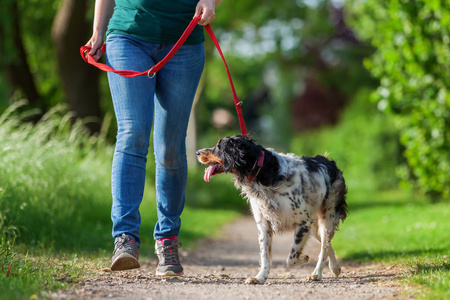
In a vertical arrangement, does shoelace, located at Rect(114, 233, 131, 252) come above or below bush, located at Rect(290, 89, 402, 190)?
above

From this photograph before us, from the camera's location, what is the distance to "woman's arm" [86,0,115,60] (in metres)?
4.58

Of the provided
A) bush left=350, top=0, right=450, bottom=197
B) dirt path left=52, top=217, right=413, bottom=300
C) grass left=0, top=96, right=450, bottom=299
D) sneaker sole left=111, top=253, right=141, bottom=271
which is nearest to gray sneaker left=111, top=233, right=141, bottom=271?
sneaker sole left=111, top=253, right=141, bottom=271

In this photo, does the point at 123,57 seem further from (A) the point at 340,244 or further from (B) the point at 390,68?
(B) the point at 390,68

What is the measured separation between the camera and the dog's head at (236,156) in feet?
14.7

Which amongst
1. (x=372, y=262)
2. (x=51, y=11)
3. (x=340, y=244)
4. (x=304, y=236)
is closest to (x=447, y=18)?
(x=340, y=244)

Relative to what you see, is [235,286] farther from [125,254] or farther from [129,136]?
[129,136]

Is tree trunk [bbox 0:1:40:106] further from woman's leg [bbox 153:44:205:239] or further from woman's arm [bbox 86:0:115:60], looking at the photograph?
woman's leg [bbox 153:44:205:239]

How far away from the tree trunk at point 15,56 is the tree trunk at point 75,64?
1.99 metres

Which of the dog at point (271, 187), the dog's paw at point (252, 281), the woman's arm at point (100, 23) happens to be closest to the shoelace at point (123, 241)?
the dog at point (271, 187)

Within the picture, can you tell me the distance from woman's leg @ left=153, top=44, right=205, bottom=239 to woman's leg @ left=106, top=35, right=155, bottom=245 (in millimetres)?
173

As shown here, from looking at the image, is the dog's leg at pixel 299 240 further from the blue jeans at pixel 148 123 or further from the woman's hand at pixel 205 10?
the woman's hand at pixel 205 10

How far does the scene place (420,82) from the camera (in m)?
9.83

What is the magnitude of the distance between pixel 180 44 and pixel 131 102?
21.9 inches

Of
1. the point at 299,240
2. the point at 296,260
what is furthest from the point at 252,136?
A: the point at 296,260
